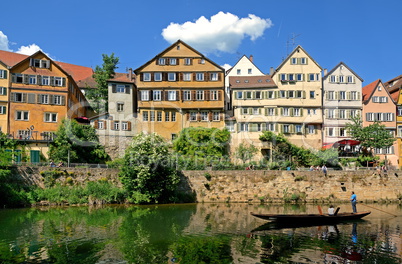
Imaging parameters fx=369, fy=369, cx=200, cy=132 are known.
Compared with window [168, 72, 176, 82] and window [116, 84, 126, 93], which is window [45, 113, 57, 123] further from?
window [168, 72, 176, 82]

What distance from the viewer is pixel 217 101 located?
52.9 meters

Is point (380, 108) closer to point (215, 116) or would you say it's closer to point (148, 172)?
point (215, 116)

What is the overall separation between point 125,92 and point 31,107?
1277cm

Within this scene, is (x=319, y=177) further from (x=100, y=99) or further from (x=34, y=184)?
(x=100, y=99)

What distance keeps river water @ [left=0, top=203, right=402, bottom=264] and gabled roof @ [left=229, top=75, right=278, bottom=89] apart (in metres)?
24.9

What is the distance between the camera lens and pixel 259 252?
65.4 ft

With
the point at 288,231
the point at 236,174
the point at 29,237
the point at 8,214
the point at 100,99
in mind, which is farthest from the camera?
the point at 100,99

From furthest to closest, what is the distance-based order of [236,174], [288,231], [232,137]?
[232,137] → [236,174] → [288,231]

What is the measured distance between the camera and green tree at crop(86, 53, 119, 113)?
61250mm

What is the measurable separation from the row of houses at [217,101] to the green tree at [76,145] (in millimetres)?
1908

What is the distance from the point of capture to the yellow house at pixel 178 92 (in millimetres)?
52688

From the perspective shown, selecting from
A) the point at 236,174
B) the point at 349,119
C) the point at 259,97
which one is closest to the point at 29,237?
the point at 236,174

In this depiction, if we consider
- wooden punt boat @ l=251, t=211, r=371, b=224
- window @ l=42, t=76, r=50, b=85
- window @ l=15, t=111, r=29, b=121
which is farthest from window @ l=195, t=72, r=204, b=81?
wooden punt boat @ l=251, t=211, r=371, b=224

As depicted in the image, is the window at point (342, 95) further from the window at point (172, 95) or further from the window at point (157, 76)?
the window at point (157, 76)
